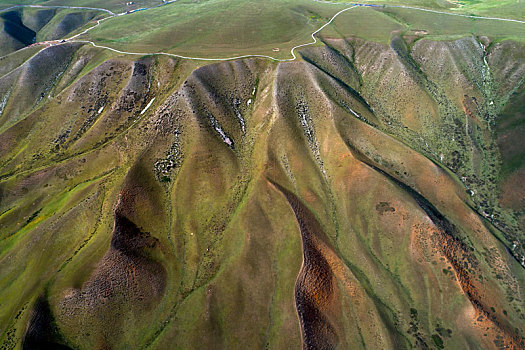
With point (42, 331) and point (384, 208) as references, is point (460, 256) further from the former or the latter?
point (42, 331)

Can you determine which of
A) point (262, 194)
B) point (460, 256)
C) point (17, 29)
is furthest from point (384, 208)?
point (17, 29)

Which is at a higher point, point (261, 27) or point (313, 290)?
point (261, 27)

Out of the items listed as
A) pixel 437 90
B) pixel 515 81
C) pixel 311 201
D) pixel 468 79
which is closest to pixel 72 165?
pixel 311 201

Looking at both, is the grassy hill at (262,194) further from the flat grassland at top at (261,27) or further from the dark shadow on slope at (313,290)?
the flat grassland at top at (261,27)

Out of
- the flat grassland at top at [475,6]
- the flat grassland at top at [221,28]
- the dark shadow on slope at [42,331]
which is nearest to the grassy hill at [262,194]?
the dark shadow on slope at [42,331]

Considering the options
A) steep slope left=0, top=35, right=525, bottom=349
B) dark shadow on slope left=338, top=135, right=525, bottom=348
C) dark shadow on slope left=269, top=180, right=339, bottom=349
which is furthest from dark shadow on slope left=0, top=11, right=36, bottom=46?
dark shadow on slope left=338, top=135, right=525, bottom=348

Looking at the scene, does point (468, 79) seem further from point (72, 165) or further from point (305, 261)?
point (72, 165)

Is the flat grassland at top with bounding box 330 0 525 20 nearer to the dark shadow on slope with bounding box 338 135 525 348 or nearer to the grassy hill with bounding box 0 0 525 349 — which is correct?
the grassy hill with bounding box 0 0 525 349

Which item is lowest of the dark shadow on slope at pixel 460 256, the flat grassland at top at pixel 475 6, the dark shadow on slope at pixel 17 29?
the dark shadow on slope at pixel 460 256

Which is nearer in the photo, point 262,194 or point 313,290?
point 313,290
